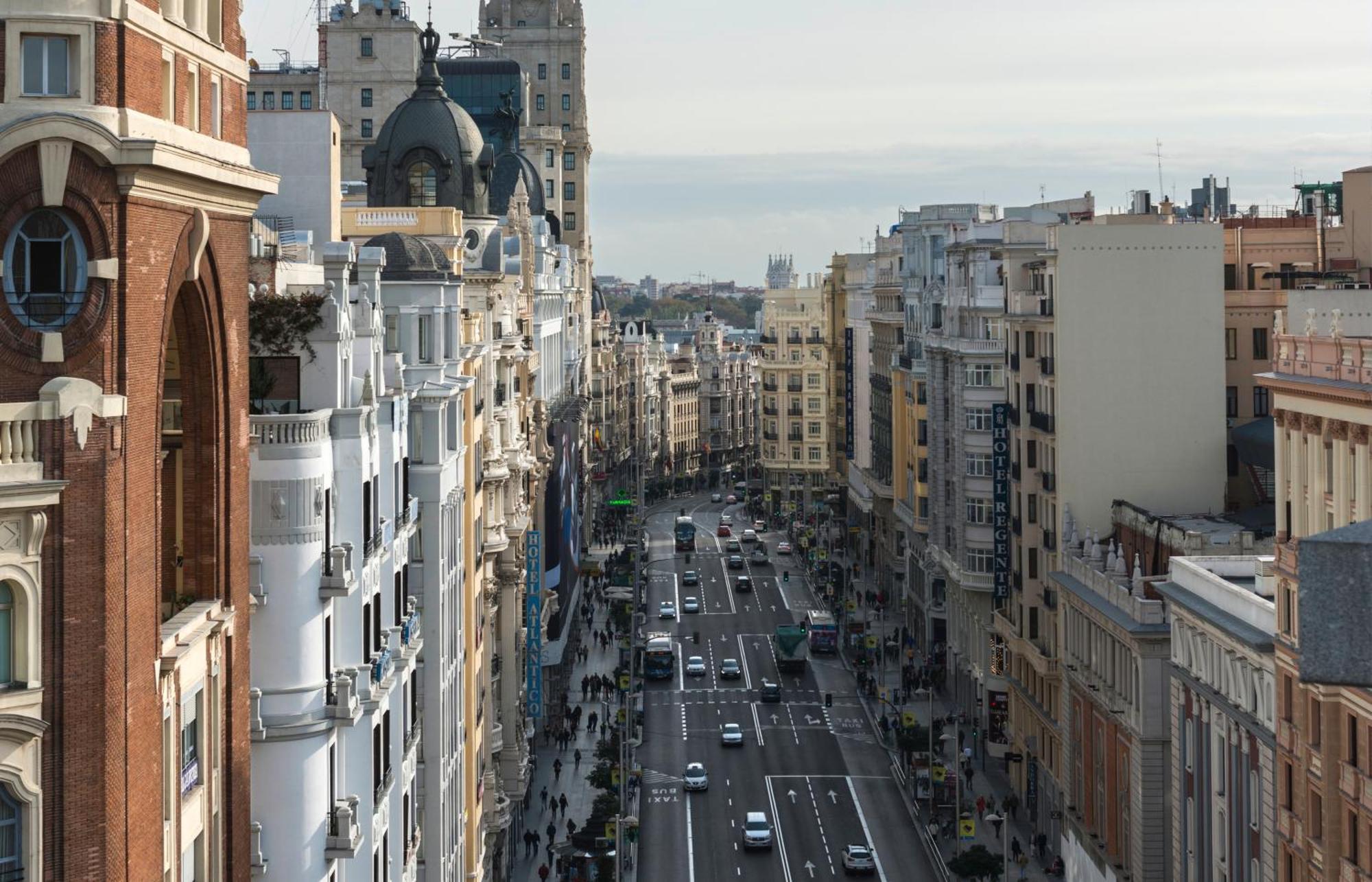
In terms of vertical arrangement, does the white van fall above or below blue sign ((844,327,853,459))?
below

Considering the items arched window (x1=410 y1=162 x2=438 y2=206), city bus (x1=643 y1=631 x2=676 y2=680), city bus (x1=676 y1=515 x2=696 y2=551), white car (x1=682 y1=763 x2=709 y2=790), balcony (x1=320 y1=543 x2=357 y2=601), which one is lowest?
white car (x1=682 y1=763 x2=709 y2=790)

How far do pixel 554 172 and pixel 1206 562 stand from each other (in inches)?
4435

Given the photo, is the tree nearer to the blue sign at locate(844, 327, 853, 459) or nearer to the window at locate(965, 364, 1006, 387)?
the window at locate(965, 364, 1006, 387)

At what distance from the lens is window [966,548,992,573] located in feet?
323

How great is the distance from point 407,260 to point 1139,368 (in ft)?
131

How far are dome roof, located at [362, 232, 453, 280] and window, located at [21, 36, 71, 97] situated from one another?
95.7ft

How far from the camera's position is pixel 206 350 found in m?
25.5

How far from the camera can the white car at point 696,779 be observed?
89125 millimetres

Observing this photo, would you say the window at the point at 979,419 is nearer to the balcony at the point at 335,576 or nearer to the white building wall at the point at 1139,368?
the white building wall at the point at 1139,368

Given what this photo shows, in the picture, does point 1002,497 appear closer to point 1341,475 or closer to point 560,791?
point 560,791

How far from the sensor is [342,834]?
32.7 m

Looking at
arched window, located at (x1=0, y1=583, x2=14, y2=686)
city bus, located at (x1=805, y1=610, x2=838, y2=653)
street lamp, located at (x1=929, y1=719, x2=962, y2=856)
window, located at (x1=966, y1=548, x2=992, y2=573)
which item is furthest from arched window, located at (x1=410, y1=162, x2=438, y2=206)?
arched window, located at (x1=0, y1=583, x2=14, y2=686)

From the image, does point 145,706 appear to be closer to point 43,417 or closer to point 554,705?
point 43,417

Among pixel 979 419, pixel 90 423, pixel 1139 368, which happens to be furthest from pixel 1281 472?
pixel 979 419
